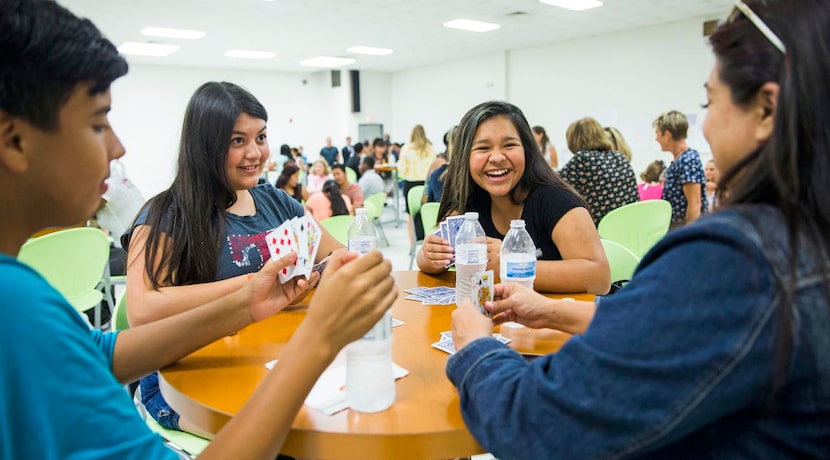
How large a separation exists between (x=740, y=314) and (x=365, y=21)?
913cm

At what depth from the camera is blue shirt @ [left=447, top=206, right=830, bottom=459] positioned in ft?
2.09

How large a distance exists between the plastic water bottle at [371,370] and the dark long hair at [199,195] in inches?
38.3

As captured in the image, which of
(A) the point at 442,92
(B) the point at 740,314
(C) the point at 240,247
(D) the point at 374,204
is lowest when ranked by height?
(D) the point at 374,204

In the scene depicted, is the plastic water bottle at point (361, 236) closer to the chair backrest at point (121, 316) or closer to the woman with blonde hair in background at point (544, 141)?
the chair backrest at point (121, 316)

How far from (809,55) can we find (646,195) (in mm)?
5135

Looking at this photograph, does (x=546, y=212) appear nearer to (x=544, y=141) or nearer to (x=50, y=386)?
(x=50, y=386)

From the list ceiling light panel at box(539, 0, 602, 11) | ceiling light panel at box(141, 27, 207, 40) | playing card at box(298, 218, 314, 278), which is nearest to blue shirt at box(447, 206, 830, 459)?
playing card at box(298, 218, 314, 278)

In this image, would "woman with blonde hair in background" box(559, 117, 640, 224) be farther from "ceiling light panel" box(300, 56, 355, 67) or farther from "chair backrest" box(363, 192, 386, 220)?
"ceiling light panel" box(300, 56, 355, 67)

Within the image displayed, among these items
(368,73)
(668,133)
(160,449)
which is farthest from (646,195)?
(368,73)

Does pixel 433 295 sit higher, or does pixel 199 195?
pixel 199 195

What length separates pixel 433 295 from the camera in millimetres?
1844

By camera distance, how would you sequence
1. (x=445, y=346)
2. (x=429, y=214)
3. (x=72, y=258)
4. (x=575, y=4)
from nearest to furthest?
(x=445, y=346) < (x=72, y=258) < (x=429, y=214) < (x=575, y=4)

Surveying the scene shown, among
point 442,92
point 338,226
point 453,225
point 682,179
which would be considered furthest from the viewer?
point 442,92

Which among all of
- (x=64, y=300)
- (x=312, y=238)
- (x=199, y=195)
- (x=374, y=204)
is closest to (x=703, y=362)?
(x=64, y=300)
